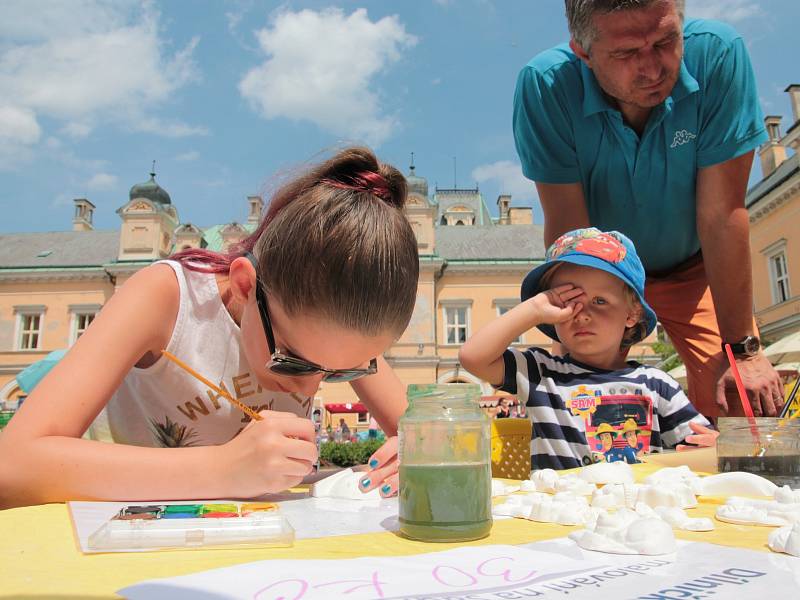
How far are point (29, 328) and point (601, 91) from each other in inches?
1049

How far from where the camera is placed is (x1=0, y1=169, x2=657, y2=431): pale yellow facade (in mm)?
22500

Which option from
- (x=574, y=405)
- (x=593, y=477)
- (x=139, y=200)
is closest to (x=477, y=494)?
(x=593, y=477)

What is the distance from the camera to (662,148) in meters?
2.40

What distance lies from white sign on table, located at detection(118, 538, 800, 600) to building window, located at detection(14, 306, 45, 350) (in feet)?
87.9

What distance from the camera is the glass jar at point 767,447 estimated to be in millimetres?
1284

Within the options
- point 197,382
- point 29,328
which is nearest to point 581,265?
point 197,382

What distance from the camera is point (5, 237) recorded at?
2780cm

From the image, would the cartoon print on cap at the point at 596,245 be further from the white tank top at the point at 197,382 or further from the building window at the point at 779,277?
the building window at the point at 779,277

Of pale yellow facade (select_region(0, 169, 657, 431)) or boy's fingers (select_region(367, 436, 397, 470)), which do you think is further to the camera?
pale yellow facade (select_region(0, 169, 657, 431))

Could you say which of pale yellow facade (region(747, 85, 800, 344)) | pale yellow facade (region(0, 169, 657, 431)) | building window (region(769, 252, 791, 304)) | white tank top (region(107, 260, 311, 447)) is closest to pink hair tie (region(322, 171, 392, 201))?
white tank top (region(107, 260, 311, 447))

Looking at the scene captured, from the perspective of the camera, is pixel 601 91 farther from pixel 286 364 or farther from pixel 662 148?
pixel 286 364

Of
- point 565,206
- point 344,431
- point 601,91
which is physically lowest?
point 344,431

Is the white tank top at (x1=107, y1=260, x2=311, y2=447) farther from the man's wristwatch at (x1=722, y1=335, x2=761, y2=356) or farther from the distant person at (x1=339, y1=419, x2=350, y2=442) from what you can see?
the distant person at (x1=339, y1=419, x2=350, y2=442)

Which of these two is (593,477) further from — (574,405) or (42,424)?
(42,424)
